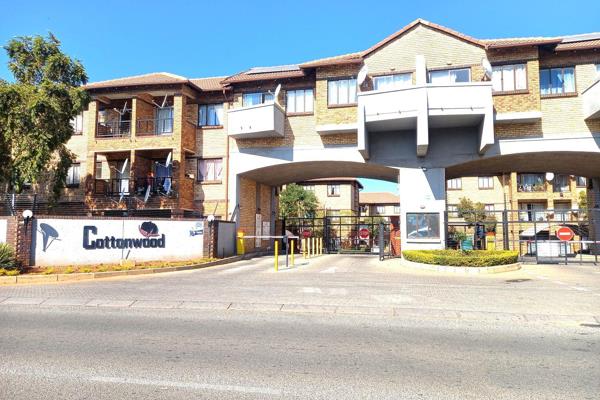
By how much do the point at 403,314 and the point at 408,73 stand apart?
53.2ft

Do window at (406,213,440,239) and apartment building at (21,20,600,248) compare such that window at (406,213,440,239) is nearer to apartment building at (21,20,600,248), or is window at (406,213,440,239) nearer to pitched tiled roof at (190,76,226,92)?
apartment building at (21,20,600,248)

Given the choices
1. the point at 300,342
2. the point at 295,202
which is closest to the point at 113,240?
the point at 300,342

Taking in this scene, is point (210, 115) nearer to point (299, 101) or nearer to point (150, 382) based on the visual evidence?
point (299, 101)

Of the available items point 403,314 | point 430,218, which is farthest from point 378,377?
point 430,218

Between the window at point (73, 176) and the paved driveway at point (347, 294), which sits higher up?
the window at point (73, 176)

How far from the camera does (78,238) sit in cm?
1633

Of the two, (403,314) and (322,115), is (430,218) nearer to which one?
(322,115)

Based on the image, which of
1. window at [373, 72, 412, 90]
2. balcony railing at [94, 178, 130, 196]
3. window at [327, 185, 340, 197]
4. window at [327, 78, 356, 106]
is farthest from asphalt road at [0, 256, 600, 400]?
window at [327, 185, 340, 197]

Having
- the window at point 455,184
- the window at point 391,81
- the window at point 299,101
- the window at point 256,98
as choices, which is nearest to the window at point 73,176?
the window at point 256,98

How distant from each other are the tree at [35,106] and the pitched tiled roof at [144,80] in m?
2.79

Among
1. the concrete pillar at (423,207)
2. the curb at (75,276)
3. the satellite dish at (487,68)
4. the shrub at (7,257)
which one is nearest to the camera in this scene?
the curb at (75,276)

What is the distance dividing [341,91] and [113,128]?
14.1 m

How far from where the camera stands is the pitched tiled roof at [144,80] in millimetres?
23797

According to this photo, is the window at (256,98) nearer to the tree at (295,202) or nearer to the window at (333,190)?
the tree at (295,202)
